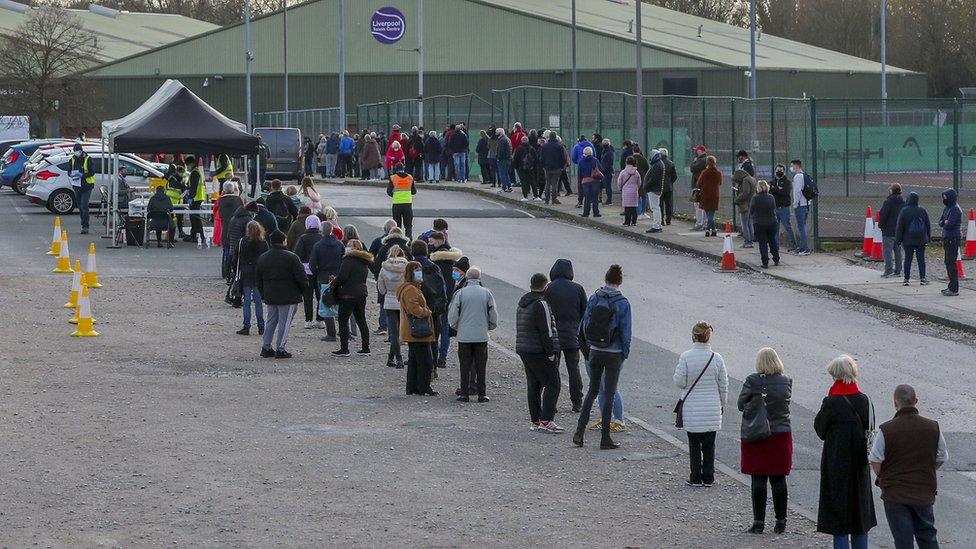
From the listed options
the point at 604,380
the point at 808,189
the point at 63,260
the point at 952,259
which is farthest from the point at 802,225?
the point at 604,380

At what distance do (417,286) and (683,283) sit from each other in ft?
32.6

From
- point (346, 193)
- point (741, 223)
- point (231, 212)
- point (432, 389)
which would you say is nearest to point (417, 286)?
point (432, 389)

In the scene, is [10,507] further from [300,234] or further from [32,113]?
[32,113]

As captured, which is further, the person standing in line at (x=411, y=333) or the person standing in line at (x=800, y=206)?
the person standing in line at (x=800, y=206)

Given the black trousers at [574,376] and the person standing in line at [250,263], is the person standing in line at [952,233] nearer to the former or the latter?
the black trousers at [574,376]

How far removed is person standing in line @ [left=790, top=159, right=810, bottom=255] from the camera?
2688 cm

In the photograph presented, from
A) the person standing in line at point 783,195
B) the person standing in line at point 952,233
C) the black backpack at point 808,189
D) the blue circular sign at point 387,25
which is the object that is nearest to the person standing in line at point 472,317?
the person standing in line at point 952,233

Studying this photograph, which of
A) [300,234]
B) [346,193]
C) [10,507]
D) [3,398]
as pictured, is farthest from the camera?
[346,193]

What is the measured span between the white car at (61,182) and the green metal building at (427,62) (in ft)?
120

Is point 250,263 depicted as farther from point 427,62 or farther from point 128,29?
point 128,29

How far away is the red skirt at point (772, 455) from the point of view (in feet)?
34.2

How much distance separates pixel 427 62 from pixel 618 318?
2486 inches

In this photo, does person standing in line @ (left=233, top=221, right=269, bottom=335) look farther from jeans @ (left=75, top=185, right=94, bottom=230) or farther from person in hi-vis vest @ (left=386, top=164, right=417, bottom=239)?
jeans @ (left=75, top=185, right=94, bottom=230)

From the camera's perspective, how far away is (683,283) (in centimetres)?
2466
